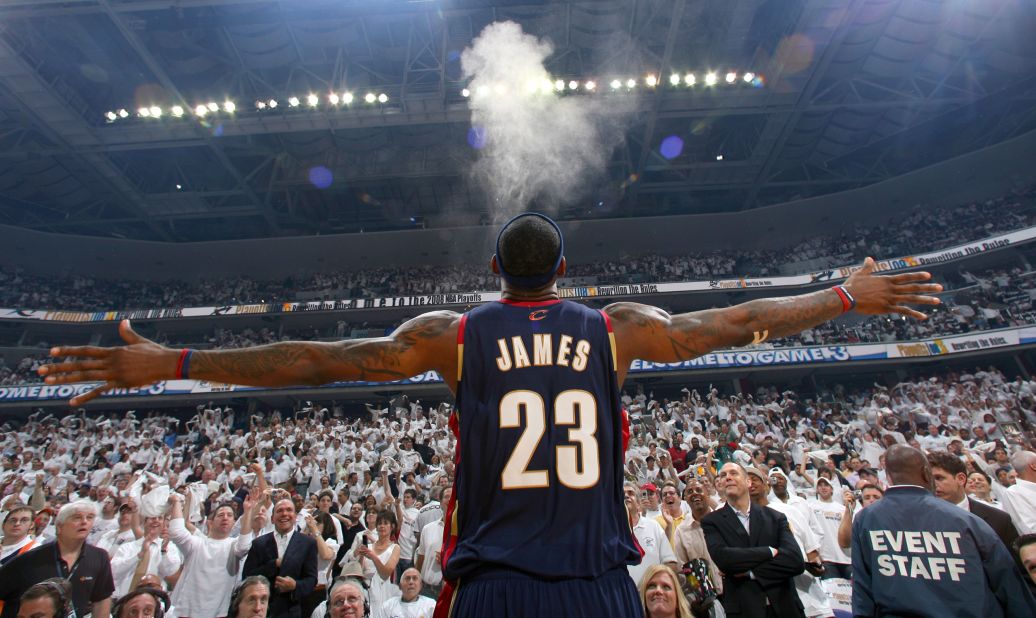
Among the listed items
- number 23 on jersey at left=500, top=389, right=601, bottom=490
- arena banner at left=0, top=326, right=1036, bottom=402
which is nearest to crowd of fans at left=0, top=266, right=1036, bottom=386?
arena banner at left=0, top=326, right=1036, bottom=402

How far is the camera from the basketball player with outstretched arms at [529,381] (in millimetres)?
1675

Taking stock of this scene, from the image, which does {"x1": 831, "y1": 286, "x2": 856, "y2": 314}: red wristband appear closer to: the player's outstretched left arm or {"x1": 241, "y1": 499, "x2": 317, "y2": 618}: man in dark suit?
the player's outstretched left arm

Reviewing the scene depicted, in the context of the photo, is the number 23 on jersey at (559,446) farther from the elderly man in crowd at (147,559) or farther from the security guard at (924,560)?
the elderly man in crowd at (147,559)

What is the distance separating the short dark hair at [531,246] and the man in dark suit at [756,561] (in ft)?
9.82

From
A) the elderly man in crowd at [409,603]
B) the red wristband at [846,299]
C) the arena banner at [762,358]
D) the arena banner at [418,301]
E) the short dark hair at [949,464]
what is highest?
the arena banner at [418,301]

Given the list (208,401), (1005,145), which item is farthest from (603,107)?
(208,401)

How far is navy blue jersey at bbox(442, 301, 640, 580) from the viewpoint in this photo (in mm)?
1694

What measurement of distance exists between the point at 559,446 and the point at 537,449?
80mm

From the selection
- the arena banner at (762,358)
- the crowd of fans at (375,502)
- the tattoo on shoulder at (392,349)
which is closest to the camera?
the tattoo on shoulder at (392,349)

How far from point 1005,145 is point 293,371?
113 ft

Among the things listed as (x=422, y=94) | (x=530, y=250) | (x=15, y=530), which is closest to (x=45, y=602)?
(x=15, y=530)

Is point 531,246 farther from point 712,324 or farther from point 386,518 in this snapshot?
point 386,518

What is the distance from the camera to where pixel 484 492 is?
1785mm

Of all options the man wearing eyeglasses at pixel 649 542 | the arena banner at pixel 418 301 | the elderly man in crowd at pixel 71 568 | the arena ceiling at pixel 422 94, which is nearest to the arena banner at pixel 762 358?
the arena banner at pixel 418 301
